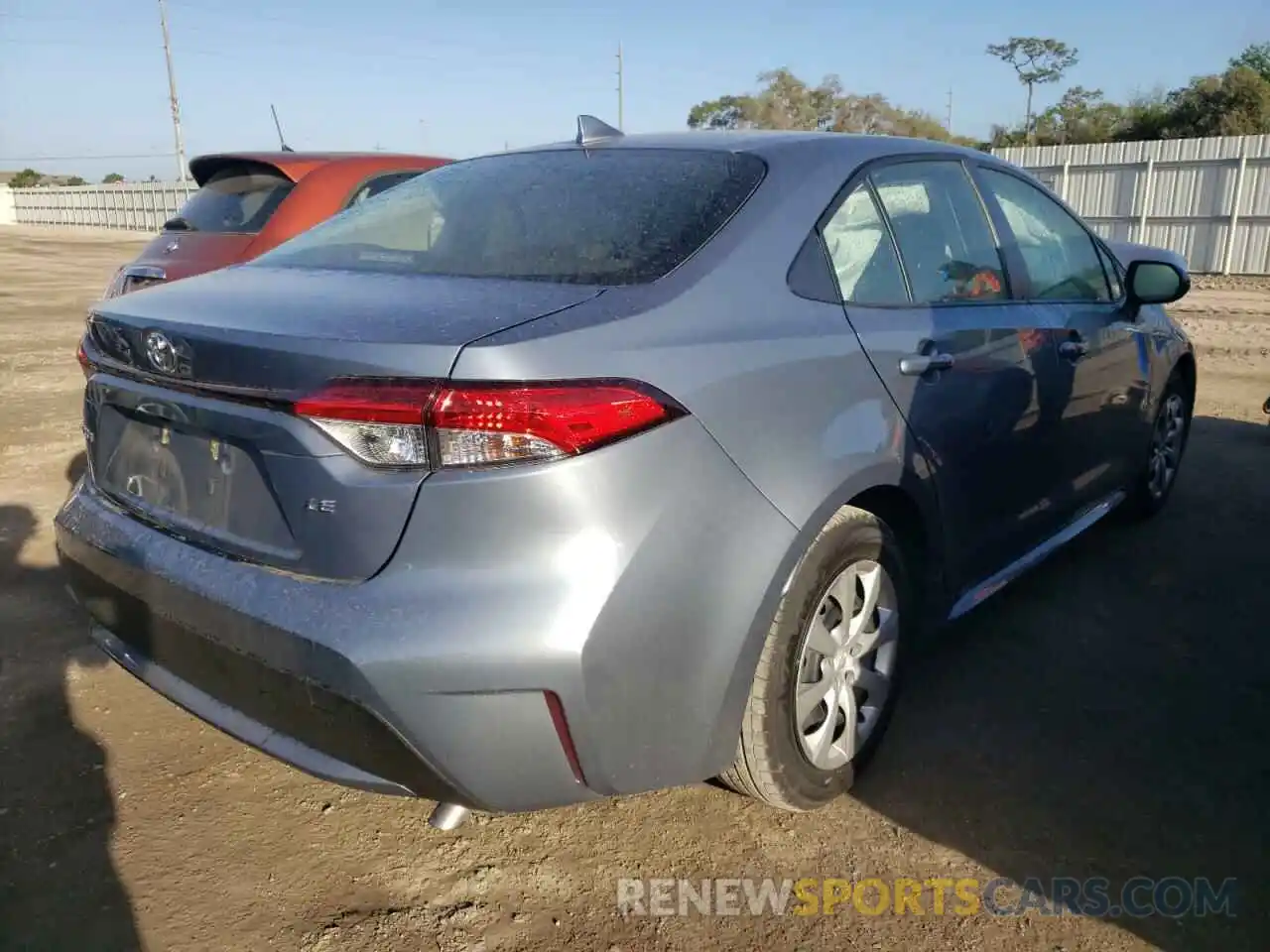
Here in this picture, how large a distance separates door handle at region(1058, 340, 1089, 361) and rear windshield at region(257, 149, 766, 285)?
1356mm

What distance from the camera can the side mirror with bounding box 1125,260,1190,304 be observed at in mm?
3746

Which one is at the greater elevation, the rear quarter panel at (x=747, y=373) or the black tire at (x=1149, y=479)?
the rear quarter panel at (x=747, y=373)

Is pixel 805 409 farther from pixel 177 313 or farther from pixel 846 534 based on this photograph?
pixel 177 313

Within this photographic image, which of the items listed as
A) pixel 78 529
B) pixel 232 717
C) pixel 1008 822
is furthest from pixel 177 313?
pixel 1008 822

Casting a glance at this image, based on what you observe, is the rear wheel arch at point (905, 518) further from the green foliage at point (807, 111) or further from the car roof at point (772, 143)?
the green foliage at point (807, 111)

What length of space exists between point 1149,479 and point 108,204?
45393 mm

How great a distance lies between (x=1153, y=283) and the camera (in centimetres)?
374

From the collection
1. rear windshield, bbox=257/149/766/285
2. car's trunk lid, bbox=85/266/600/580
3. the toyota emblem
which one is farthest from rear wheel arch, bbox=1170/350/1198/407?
the toyota emblem

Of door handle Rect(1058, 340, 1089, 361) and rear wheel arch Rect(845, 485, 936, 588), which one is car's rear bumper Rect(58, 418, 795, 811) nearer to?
rear wheel arch Rect(845, 485, 936, 588)

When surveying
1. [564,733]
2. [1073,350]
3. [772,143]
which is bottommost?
[564,733]

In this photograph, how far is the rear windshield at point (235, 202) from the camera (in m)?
5.04

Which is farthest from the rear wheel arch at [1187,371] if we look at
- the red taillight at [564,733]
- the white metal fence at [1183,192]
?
the white metal fence at [1183,192]

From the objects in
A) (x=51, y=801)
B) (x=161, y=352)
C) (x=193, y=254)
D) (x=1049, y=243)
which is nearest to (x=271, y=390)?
(x=161, y=352)

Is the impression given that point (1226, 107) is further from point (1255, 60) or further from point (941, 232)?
point (941, 232)
